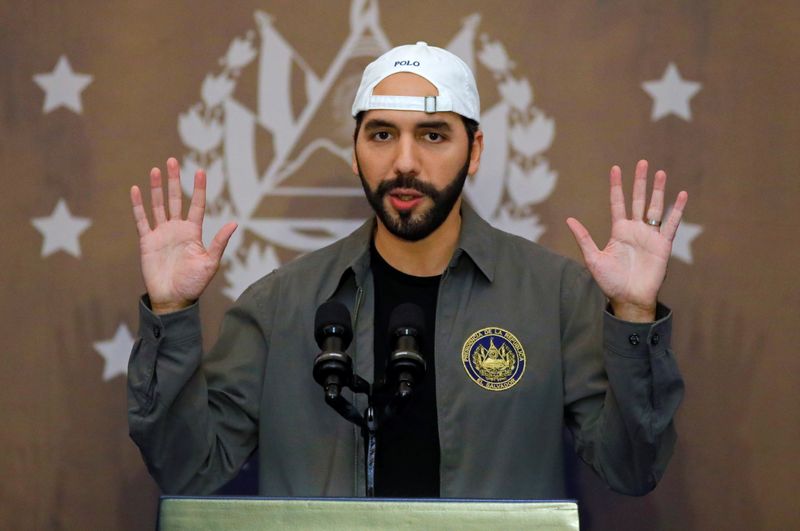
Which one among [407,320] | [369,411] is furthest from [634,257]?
[369,411]

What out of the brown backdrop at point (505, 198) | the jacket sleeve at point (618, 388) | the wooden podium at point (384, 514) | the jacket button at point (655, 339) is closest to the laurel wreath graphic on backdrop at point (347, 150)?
the brown backdrop at point (505, 198)

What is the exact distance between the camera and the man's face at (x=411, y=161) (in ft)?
8.61

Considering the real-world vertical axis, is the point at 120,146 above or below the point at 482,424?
above

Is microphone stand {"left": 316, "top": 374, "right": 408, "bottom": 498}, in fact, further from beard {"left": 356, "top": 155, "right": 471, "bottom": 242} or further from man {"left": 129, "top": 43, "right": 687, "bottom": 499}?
beard {"left": 356, "top": 155, "right": 471, "bottom": 242}

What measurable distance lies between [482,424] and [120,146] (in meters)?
1.32

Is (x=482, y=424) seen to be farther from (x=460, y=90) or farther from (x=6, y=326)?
(x=6, y=326)

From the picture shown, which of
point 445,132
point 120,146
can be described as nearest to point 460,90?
point 445,132

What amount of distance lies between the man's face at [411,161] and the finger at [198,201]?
0.41 meters

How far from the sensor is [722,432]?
10.0ft

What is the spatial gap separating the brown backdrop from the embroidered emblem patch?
0.51 metres

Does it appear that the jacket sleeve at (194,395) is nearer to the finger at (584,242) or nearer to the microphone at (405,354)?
the microphone at (405,354)

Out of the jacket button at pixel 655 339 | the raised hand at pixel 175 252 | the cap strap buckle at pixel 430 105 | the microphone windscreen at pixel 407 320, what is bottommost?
the jacket button at pixel 655 339

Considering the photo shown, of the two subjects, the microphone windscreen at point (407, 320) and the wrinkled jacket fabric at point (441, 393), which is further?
the wrinkled jacket fabric at point (441, 393)

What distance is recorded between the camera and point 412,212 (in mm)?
2635
